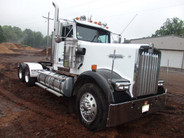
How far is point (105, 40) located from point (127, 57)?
7.51 ft

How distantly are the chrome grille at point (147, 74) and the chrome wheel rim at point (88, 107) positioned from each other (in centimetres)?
97

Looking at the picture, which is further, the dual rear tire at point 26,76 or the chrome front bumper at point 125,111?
the dual rear tire at point 26,76

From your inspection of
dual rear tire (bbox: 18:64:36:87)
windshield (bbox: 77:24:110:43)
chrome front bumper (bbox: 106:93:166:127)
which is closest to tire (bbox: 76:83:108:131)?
chrome front bumper (bbox: 106:93:166:127)

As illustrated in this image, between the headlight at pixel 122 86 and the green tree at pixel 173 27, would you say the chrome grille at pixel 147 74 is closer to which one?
the headlight at pixel 122 86

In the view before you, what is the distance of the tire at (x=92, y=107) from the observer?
304cm

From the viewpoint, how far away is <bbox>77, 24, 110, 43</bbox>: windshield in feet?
15.8

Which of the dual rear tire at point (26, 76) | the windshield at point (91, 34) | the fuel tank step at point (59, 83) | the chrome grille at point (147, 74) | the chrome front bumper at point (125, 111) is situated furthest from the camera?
the dual rear tire at point (26, 76)

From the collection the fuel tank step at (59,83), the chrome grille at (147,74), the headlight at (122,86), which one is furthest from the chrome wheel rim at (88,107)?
the fuel tank step at (59,83)

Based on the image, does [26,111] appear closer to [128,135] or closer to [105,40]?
[128,135]

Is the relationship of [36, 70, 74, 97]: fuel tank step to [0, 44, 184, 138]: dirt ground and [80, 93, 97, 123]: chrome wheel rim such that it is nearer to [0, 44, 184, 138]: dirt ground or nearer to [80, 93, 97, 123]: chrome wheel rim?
[0, 44, 184, 138]: dirt ground

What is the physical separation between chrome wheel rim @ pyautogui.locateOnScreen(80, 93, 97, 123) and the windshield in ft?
7.04

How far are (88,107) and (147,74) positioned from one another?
60.5 inches

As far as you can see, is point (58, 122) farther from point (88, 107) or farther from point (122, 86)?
point (122, 86)

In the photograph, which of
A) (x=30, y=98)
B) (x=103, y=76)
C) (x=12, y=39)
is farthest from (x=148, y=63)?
(x=12, y=39)
